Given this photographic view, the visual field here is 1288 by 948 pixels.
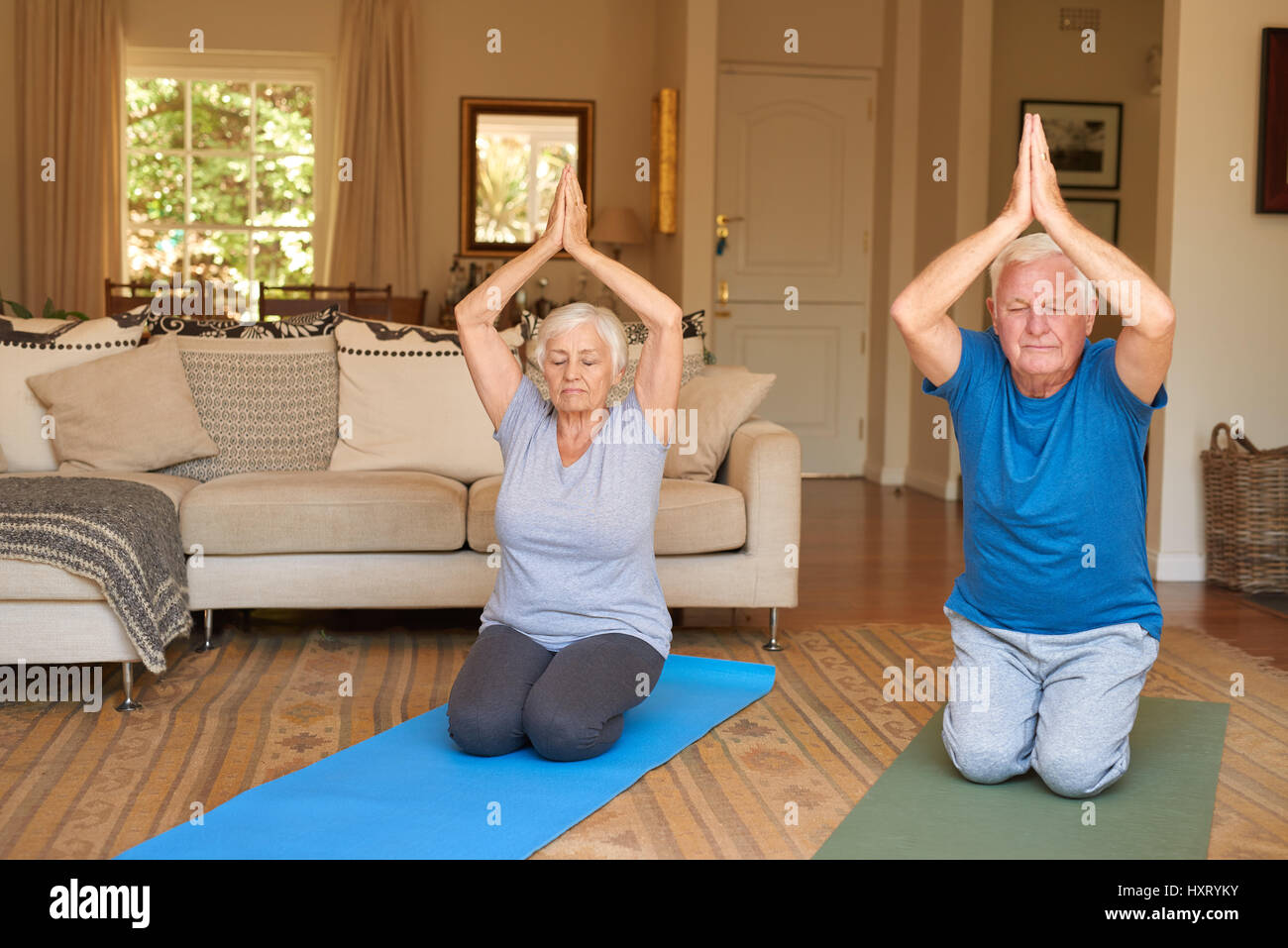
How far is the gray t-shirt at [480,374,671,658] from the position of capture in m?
2.56

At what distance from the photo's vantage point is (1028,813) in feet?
7.48

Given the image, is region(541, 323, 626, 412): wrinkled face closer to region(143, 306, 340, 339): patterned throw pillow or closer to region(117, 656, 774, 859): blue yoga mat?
region(117, 656, 774, 859): blue yoga mat

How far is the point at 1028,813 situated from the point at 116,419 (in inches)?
108

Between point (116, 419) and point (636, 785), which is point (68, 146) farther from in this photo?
point (636, 785)

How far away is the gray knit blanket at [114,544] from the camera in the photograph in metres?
2.85

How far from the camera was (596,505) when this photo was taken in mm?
2545

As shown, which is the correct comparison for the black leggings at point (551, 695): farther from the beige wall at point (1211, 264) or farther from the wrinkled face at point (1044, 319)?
the beige wall at point (1211, 264)

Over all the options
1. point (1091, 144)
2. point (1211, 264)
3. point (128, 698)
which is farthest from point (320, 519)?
point (1091, 144)

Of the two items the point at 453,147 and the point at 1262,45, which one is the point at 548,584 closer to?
the point at 1262,45

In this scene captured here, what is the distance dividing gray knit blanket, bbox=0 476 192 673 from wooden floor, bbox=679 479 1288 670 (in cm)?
153

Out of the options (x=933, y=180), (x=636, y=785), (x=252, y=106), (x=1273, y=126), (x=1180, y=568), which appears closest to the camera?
(x=636, y=785)

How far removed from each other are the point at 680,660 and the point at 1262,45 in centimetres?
307

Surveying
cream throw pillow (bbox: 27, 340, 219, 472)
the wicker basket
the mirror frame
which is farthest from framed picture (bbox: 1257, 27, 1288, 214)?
the mirror frame


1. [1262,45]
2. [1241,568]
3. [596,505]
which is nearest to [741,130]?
[1262,45]
